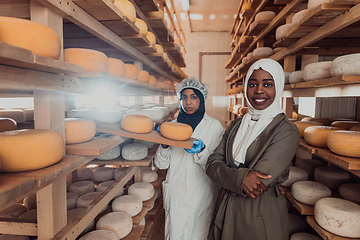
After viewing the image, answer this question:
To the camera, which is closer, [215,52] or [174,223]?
[174,223]

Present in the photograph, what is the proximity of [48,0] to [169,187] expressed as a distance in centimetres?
150

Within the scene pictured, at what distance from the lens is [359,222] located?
1.18 metres

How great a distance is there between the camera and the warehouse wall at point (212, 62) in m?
8.34

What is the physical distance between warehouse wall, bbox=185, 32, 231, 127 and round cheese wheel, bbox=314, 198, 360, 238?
7168 mm

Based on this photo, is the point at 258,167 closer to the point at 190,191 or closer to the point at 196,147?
the point at 196,147

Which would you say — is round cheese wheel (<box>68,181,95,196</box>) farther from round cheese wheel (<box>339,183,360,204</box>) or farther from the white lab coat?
round cheese wheel (<box>339,183,360,204</box>)

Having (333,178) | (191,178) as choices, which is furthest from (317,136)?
(191,178)

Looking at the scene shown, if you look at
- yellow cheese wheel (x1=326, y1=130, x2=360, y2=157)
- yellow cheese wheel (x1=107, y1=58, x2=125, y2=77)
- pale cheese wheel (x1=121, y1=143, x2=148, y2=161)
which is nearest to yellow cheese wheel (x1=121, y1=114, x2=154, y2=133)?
yellow cheese wheel (x1=107, y1=58, x2=125, y2=77)

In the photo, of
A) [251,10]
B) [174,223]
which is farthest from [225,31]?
[174,223]

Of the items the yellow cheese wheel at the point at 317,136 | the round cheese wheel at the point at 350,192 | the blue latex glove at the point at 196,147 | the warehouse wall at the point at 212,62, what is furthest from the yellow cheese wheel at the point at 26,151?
the warehouse wall at the point at 212,62

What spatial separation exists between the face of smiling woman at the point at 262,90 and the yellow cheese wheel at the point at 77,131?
3.15 ft

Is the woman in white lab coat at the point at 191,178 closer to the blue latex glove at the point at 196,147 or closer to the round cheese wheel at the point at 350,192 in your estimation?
the blue latex glove at the point at 196,147

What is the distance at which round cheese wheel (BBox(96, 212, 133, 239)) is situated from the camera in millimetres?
1430

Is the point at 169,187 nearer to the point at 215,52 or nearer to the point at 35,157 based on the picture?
the point at 35,157
